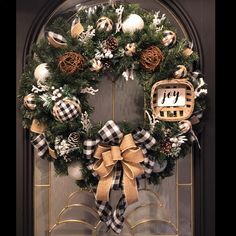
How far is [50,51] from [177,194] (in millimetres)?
729

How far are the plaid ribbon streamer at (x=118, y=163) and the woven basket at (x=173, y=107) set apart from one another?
0.33 ft

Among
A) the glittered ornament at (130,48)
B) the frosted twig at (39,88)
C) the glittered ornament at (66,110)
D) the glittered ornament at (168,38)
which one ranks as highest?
the glittered ornament at (168,38)

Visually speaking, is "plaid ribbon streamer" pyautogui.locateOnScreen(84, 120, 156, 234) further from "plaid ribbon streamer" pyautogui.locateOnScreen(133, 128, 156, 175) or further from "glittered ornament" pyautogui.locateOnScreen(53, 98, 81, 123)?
"glittered ornament" pyautogui.locateOnScreen(53, 98, 81, 123)

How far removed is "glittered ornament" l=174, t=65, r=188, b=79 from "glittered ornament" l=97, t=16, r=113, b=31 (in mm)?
281

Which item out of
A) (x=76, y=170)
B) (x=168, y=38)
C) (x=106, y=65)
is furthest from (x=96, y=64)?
(x=76, y=170)

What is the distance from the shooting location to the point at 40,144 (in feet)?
4.86

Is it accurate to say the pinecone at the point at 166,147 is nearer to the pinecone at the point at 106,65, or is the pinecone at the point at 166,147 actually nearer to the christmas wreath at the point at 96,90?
the christmas wreath at the point at 96,90

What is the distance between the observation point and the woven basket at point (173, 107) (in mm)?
1462

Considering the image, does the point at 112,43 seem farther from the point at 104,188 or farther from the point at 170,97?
the point at 104,188

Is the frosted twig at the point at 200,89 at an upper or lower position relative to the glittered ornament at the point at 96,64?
lower

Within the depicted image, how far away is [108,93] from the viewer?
5.21 feet

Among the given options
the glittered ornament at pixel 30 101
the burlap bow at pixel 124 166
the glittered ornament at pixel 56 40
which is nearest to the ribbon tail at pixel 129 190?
the burlap bow at pixel 124 166
